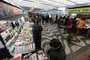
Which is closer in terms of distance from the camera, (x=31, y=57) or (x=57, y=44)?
(x=57, y=44)

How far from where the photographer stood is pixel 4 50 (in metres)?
2.01

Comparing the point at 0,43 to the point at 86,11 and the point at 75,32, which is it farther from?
the point at 86,11

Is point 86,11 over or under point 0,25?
under

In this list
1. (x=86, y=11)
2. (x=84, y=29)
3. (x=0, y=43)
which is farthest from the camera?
(x=86, y=11)

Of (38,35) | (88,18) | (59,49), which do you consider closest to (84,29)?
(88,18)

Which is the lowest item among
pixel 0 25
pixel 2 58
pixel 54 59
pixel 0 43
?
pixel 54 59

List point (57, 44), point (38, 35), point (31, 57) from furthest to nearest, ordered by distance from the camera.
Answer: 1. point (38, 35)
2. point (31, 57)
3. point (57, 44)

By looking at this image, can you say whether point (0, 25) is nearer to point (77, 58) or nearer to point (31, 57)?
point (31, 57)

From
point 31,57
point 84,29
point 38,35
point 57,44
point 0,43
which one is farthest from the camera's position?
point 84,29

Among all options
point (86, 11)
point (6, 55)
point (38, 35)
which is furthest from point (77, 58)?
point (86, 11)

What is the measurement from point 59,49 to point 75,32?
25.6ft

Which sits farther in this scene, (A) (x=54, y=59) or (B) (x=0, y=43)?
Answer: (A) (x=54, y=59)

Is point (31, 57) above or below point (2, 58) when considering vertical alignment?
below

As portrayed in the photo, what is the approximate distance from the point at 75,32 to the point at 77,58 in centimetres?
521
